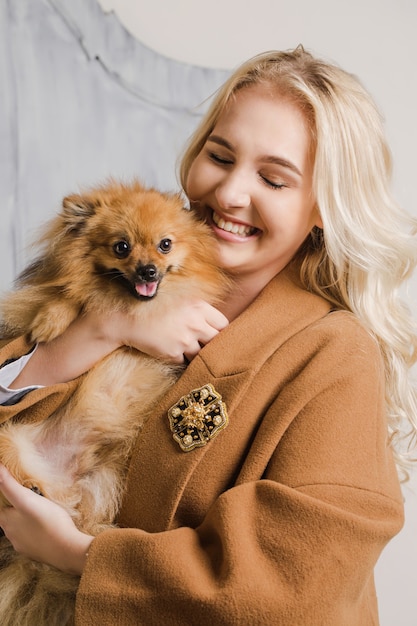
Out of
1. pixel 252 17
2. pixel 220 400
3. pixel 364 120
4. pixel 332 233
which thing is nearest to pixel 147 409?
pixel 220 400

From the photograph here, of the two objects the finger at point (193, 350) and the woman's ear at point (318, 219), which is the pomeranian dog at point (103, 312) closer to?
the finger at point (193, 350)

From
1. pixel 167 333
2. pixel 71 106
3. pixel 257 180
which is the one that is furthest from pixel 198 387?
pixel 71 106

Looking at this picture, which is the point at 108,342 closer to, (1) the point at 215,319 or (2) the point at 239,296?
(1) the point at 215,319

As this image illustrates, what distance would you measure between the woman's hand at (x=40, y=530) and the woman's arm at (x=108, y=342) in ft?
0.89

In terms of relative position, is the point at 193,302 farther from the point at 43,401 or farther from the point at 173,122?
the point at 173,122

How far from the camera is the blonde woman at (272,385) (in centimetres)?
136

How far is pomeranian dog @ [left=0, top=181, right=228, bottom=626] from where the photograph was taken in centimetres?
166

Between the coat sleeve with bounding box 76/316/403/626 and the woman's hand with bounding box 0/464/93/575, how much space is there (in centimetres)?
9

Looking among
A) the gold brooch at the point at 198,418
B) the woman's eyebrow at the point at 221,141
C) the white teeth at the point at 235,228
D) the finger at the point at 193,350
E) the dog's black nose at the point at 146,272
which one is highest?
the woman's eyebrow at the point at 221,141

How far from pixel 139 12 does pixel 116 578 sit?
241cm

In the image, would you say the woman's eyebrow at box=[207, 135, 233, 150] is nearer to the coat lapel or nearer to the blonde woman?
the blonde woman

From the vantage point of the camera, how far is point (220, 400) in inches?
62.8

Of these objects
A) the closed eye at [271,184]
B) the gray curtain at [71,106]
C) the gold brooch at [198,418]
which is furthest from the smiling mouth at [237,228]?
the gray curtain at [71,106]

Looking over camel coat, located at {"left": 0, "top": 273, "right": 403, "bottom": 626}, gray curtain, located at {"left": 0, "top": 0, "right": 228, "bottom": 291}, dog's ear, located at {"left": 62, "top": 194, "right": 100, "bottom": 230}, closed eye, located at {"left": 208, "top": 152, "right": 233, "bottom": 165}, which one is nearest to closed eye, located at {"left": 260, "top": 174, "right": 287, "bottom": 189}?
closed eye, located at {"left": 208, "top": 152, "right": 233, "bottom": 165}
